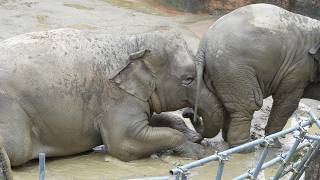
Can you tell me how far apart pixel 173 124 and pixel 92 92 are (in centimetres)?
99

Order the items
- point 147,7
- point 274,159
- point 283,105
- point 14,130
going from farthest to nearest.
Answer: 1. point 147,7
2. point 283,105
3. point 14,130
4. point 274,159

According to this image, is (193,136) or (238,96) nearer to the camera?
(238,96)

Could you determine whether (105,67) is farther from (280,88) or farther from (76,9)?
(76,9)

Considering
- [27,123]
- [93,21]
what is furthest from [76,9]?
[27,123]

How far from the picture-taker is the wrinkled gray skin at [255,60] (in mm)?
5828

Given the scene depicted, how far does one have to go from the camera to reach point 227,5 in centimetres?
1257

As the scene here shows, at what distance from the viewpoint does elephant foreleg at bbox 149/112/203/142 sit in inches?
244

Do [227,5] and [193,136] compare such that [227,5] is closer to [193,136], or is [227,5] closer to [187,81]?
[193,136]

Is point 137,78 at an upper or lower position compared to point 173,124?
upper

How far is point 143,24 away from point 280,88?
18.9 ft

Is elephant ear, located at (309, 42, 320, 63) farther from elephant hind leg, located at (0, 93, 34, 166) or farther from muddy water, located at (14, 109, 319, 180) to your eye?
elephant hind leg, located at (0, 93, 34, 166)

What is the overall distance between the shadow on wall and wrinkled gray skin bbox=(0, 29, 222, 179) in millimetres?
6173

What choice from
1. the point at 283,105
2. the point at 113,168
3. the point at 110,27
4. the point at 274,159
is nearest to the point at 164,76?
the point at 113,168

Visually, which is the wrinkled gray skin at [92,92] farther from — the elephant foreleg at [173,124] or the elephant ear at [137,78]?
the elephant foreleg at [173,124]
